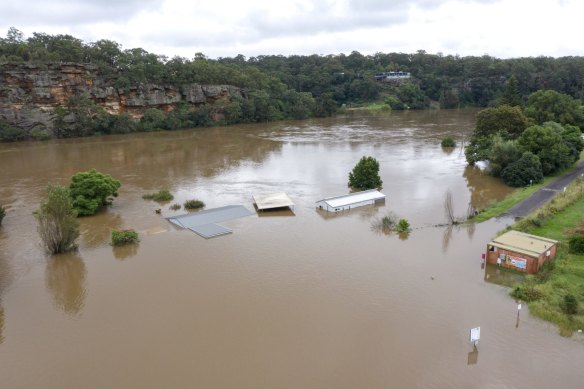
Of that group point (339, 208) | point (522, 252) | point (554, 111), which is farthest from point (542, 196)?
point (554, 111)

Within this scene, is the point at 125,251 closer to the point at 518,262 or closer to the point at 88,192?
the point at 88,192

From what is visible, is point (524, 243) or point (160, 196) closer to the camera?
point (524, 243)

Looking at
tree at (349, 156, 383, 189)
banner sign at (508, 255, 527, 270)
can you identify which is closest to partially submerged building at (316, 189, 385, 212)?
tree at (349, 156, 383, 189)

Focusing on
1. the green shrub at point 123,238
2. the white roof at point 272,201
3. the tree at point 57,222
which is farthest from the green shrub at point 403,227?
the tree at point 57,222

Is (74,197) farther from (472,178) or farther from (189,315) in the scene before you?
(472,178)

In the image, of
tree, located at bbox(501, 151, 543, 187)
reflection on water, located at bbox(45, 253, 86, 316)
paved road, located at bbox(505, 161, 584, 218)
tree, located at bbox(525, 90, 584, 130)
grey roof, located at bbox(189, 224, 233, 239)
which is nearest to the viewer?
reflection on water, located at bbox(45, 253, 86, 316)

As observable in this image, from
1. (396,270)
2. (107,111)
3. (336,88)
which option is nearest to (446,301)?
(396,270)

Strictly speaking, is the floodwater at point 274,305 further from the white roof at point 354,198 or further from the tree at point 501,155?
the tree at point 501,155

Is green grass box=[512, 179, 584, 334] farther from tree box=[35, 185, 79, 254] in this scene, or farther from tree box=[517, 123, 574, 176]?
tree box=[35, 185, 79, 254]
